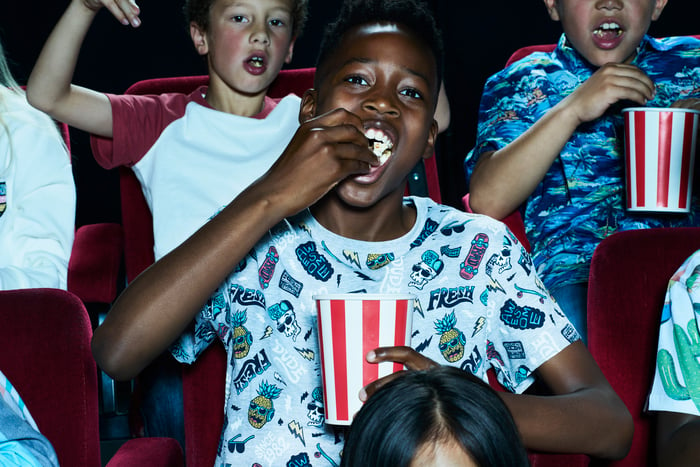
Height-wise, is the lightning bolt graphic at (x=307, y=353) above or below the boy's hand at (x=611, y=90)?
below

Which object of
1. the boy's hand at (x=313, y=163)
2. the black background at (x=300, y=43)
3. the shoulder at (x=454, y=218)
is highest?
the black background at (x=300, y=43)

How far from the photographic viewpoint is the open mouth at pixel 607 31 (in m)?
2.14

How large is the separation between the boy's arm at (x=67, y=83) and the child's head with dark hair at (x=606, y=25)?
1.15 metres

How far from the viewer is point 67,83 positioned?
2.21 m

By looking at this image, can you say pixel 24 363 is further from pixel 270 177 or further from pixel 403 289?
pixel 403 289

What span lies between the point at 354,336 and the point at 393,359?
53 mm

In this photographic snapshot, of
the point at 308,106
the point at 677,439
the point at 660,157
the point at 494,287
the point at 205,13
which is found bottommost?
the point at 677,439

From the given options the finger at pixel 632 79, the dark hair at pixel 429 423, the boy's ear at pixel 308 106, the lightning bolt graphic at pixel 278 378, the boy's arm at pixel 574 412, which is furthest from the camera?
the finger at pixel 632 79

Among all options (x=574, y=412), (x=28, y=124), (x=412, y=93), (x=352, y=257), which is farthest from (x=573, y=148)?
(x=28, y=124)

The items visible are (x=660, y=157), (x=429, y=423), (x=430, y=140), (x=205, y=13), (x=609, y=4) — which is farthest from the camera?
(x=205, y=13)

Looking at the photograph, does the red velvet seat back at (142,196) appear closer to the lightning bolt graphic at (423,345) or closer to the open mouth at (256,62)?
the open mouth at (256,62)

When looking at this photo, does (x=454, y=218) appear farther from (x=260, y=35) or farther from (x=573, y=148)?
(x=260, y=35)

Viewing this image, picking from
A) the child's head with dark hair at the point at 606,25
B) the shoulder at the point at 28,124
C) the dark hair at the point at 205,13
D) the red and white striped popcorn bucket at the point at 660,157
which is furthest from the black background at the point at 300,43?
the red and white striped popcorn bucket at the point at 660,157

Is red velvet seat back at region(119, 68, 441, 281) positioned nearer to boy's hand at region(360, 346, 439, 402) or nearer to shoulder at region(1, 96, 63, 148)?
shoulder at region(1, 96, 63, 148)
